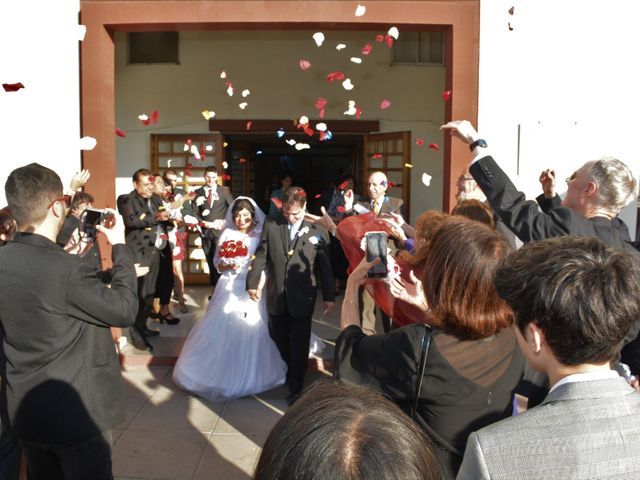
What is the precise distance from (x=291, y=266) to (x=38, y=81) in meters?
3.11

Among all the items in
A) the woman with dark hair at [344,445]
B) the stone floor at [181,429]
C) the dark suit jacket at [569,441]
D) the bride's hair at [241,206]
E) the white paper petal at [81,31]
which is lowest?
the stone floor at [181,429]

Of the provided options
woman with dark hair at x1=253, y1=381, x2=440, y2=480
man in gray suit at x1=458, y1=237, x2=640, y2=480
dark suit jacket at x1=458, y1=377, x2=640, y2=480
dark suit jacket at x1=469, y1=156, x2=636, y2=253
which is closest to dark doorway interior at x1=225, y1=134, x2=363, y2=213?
dark suit jacket at x1=469, y1=156, x2=636, y2=253

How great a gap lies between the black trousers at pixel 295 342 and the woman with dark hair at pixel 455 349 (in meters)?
3.26

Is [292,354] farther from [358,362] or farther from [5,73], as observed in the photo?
[5,73]

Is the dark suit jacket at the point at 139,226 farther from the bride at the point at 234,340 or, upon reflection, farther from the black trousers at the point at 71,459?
the black trousers at the point at 71,459

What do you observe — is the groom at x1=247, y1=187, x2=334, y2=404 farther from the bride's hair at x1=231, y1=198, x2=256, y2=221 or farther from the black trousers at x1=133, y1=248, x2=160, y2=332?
the black trousers at x1=133, y1=248, x2=160, y2=332

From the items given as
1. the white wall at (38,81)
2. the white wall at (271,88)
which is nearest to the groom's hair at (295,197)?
the white wall at (38,81)

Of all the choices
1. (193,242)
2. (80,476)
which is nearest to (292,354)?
(80,476)

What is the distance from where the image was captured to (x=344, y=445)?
947mm

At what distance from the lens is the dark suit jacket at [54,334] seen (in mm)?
2488

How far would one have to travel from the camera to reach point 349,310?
239cm

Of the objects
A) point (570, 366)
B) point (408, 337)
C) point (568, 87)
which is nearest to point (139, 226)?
point (568, 87)

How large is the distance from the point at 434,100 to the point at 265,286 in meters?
5.50

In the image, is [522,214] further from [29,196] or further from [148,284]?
[148,284]
